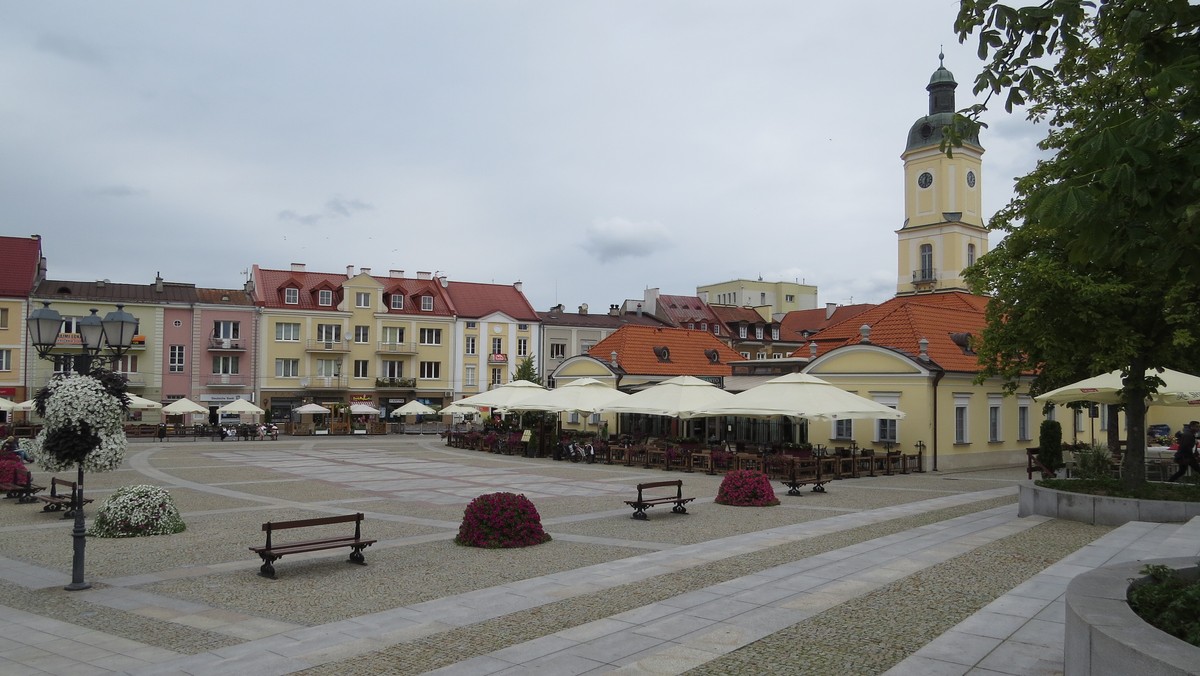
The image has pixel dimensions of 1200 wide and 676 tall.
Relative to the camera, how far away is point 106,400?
12.2 meters

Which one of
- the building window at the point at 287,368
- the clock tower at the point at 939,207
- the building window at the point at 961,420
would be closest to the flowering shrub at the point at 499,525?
the building window at the point at 961,420

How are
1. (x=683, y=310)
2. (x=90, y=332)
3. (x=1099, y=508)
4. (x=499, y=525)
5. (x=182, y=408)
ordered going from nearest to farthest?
(x=90, y=332), (x=499, y=525), (x=1099, y=508), (x=182, y=408), (x=683, y=310)

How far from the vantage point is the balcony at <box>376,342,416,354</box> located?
63.6 meters

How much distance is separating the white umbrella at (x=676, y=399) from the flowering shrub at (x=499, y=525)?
1431 cm

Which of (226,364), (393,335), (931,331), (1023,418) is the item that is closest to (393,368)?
(393,335)

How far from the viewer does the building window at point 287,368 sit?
199ft

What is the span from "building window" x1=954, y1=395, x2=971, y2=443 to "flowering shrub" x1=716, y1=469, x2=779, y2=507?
13763mm

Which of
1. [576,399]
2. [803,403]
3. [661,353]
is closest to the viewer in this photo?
[803,403]

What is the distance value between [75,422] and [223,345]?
49908 mm

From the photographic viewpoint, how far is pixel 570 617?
932 centimetres

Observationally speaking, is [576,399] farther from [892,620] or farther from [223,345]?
[223,345]

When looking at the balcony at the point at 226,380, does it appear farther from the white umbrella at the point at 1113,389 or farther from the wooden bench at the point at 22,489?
the white umbrella at the point at 1113,389

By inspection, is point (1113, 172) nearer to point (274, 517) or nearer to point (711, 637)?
point (711, 637)

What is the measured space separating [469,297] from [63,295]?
28500mm
